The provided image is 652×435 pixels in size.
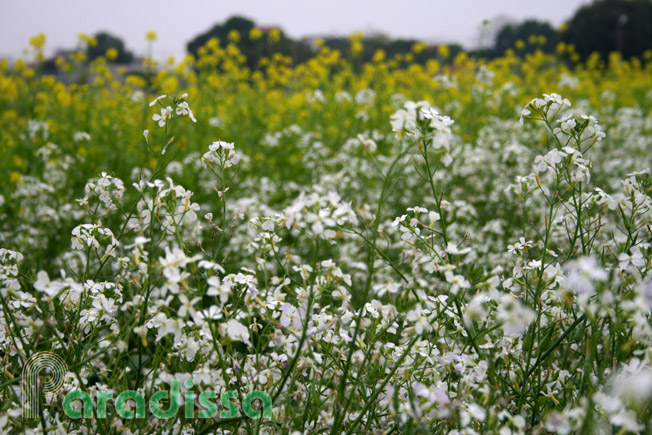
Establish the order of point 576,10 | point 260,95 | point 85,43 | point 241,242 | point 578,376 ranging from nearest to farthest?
point 578,376
point 241,242
point 85,43
point 260,95
point 576,10

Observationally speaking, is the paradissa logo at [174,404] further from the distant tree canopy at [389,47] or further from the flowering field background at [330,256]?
the distant tree canopy at [389,47]

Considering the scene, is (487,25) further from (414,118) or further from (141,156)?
(414,118)

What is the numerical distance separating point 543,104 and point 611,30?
22.2 metres

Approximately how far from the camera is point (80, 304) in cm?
154

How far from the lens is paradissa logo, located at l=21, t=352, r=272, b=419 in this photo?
4.28ft

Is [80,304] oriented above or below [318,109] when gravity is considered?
below

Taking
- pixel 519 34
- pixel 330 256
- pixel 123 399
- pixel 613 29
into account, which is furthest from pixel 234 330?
pixel 613 29

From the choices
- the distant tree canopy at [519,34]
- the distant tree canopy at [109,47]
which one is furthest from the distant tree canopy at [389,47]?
the distant tree canopy at [519,34]

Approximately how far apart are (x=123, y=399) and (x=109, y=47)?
28.4 ft

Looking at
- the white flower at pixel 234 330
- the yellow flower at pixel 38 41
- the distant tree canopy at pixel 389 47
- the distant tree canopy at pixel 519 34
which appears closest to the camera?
the white flower at pixel 234 330

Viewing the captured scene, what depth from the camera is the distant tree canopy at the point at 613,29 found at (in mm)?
19906

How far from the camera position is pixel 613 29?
65.8ft

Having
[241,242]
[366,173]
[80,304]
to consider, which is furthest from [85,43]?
[80,304]

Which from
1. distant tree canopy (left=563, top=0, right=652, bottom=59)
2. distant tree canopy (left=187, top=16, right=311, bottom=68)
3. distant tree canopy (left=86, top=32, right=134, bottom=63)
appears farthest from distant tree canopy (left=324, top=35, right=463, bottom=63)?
distant tree canopy (left=563, top=0, right=652, bottom=59)
